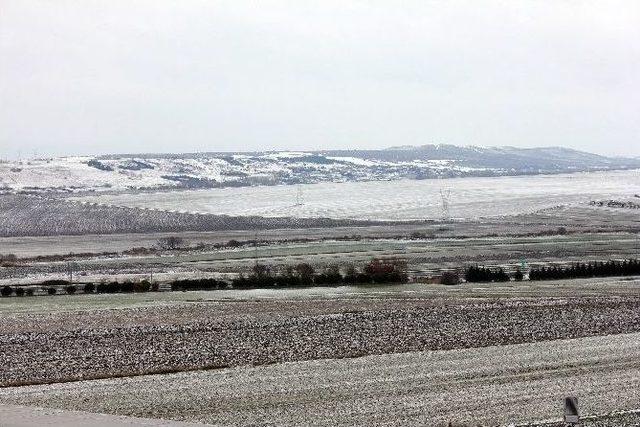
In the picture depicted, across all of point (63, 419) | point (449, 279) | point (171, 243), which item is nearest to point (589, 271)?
point (449, 279)

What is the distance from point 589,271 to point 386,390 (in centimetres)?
2918

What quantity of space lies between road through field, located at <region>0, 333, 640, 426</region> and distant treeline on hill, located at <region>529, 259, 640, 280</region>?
21208 millimetres

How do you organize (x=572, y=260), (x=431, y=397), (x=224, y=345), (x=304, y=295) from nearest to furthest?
(x=431, y=397) < (x=224, y=345) < (x=304, y=295) < (x=572, y=260)

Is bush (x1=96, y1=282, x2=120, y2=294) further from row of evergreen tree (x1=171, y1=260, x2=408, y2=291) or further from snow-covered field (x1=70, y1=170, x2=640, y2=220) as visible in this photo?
snow-covered field (x1=70, y1=170, x2=640, y2=220)

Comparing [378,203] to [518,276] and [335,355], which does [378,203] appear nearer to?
[518,276]

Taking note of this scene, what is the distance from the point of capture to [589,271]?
48.8 meters

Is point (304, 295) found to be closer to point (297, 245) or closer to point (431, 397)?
point (431, 397)

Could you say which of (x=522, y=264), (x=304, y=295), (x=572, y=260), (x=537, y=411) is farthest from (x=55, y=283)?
(x=537, y=411)

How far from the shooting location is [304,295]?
43344 mm

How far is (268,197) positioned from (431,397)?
441 ft

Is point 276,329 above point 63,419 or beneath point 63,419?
beneath

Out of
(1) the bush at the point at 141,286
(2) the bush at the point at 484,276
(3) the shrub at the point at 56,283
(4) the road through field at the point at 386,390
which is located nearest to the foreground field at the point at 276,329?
(4) the road through field at the point at 386,390

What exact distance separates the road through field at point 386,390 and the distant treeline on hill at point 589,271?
835 inches

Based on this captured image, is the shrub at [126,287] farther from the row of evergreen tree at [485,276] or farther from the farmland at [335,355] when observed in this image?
the row of evergreen tree at [485,276]
